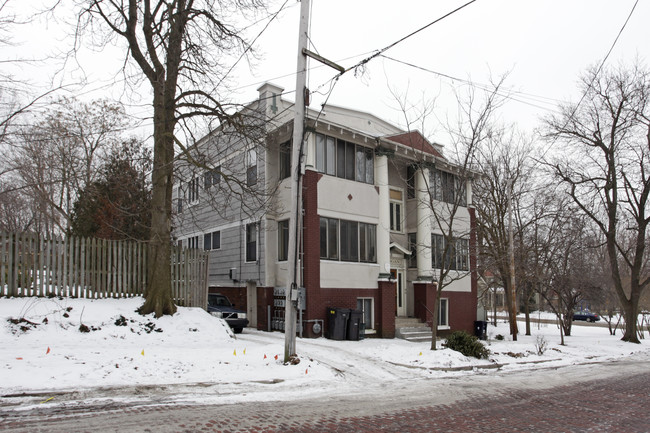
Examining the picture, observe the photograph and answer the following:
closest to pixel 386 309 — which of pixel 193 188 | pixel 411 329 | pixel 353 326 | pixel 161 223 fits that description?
pixel 411 329

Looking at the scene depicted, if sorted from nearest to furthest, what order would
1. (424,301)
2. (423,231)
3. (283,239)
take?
1. (283,239)
2. (424,301)
3. (423,231)

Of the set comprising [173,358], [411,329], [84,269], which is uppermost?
[84,269]

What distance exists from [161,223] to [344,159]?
8.23 m

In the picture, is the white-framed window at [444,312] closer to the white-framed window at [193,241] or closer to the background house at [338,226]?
the background house at [338,226]

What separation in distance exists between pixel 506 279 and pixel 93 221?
68.5 feet

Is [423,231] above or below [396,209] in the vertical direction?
below

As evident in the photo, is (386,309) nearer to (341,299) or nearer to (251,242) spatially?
(341,299)

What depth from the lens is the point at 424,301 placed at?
21.1 metres

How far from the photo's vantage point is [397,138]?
2127 centimetres

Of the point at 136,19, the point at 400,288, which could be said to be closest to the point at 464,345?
the point at 400,288

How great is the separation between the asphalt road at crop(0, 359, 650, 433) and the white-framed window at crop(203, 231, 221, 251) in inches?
566

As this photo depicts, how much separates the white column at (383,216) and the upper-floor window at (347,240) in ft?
0.73

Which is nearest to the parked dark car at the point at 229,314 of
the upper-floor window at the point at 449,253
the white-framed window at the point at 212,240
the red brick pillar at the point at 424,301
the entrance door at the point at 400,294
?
the white-framed window at the point at 212,240

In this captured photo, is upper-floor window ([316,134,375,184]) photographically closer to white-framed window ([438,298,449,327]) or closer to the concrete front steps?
the concrete front steps
